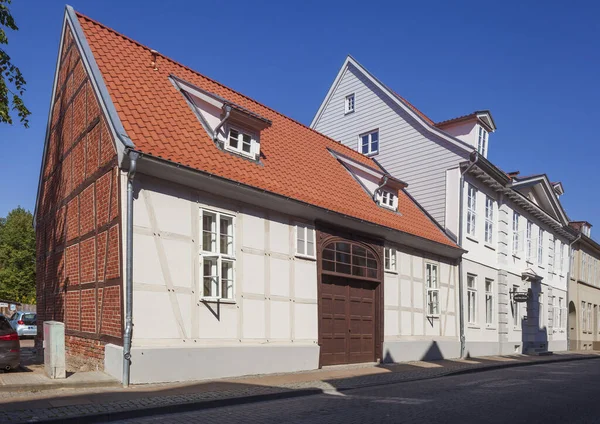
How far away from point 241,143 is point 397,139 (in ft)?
36.6

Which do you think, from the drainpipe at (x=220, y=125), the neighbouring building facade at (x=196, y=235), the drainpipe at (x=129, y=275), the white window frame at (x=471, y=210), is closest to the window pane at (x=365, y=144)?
the white window frame at (x=471, y=210)

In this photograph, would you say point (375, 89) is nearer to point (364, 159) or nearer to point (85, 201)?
point (364, 159)

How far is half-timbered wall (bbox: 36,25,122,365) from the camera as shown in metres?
11.6

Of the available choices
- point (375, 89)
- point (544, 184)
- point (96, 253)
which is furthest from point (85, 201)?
point (544, 184)

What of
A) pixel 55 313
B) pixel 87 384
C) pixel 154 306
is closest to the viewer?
pixel 87 384

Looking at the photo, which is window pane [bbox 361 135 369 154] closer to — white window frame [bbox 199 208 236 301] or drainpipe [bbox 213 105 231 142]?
drainpipe [bbox 213 105 231 142]

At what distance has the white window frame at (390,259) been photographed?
18.2 meters

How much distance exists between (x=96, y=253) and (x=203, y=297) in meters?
2.43

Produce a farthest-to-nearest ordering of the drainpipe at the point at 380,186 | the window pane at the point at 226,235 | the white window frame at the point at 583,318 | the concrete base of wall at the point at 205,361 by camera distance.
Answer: the white window frame at the point at 583,318 < the drainpipe at the point at 380,186 < the window pane at the point at 226,235 < the concrete base of wall at the point at 205,361

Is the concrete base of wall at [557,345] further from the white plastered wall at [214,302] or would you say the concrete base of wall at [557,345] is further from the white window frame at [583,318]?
the white plastered wall at [214,302]

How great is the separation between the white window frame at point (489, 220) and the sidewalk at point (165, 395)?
→ 37.8 ft

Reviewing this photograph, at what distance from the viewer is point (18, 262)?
153 ft

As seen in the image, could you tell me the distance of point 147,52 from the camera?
50.6 feet

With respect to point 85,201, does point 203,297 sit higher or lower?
lower
